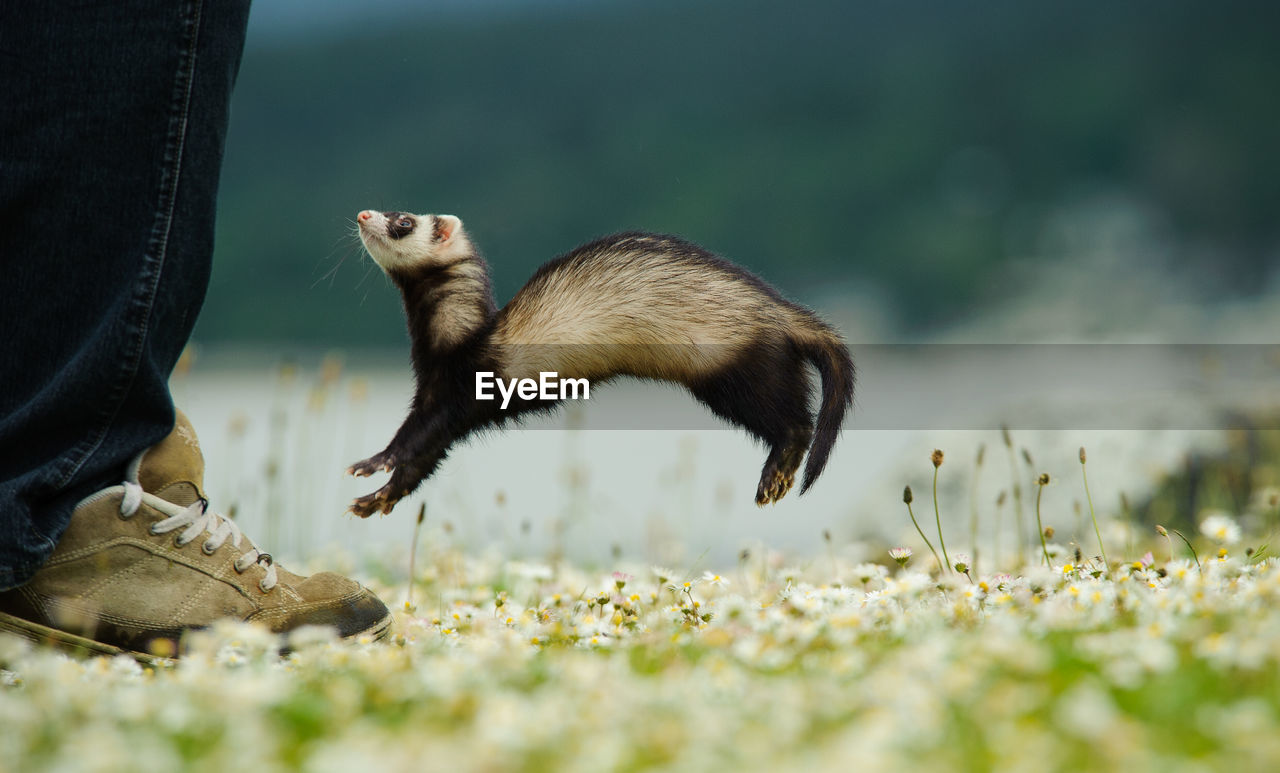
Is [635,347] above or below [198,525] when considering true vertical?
above

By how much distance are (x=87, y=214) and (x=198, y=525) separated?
0.70 m

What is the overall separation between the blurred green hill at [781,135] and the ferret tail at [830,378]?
34.6 ft

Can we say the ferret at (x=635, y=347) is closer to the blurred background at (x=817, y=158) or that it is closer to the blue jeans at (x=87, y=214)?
the blue jeans at (x=87, y=214)

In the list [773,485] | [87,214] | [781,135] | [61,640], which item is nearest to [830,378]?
[773,485]

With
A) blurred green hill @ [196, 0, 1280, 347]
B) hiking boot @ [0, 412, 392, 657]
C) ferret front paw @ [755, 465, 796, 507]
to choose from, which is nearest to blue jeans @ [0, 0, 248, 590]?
hiking boot @ [0, 412, 392, 657]

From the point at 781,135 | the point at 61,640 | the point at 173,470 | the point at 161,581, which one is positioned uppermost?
the point at 781,135

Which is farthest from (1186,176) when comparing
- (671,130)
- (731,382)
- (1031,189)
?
(731,382)

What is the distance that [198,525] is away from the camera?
2.67m

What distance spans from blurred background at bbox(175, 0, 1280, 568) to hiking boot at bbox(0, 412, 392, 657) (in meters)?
6.61

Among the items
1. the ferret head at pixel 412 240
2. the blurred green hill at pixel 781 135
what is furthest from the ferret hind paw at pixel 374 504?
the blurred green hill at pixel 781 135

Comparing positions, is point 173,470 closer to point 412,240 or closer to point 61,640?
point 61,640

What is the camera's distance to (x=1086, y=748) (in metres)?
1.42

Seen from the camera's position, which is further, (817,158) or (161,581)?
(817,158)

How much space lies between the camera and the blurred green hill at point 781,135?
18172mm
